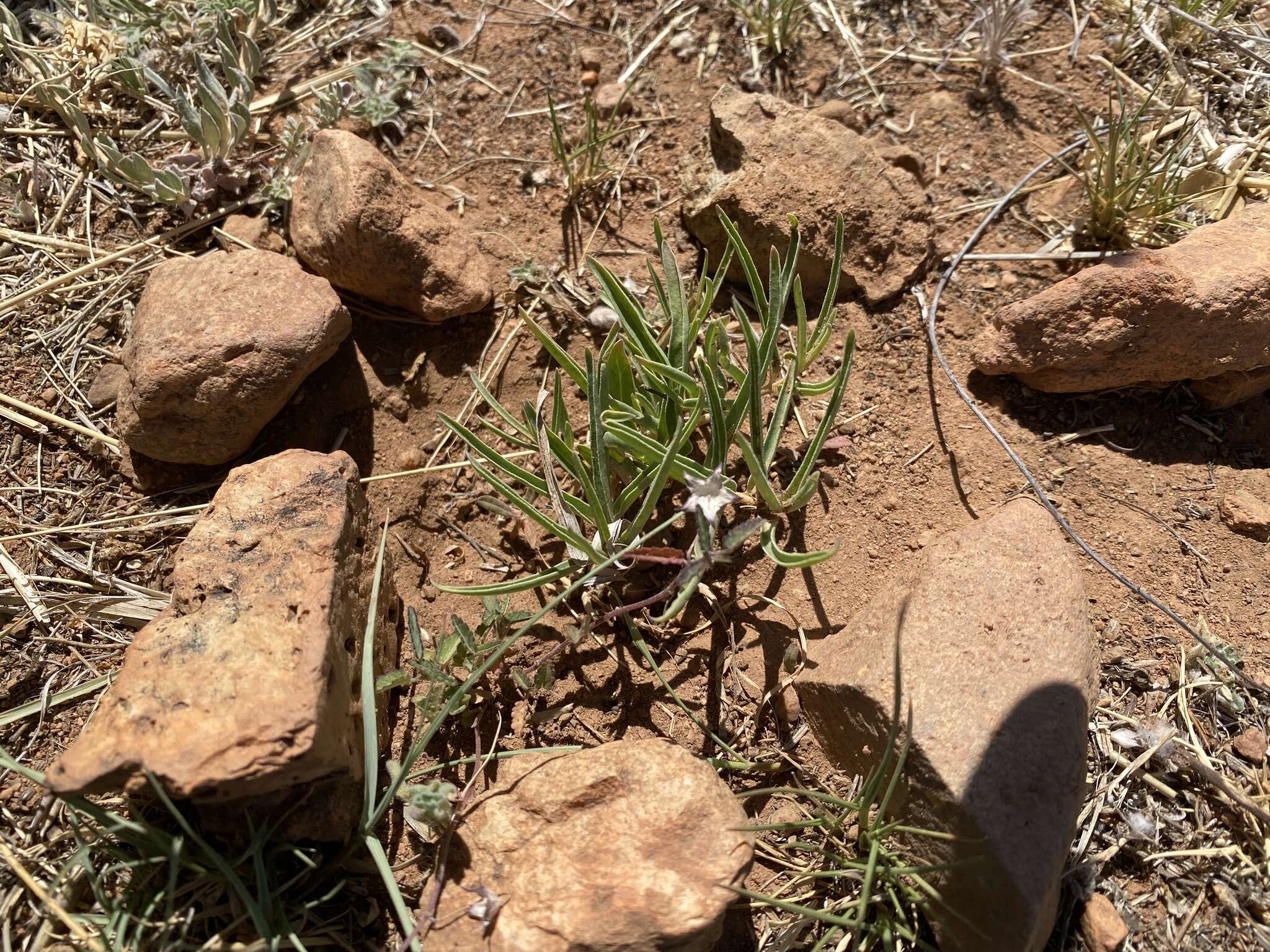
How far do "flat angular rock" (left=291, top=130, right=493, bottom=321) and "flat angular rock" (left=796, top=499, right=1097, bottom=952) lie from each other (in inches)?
49.2

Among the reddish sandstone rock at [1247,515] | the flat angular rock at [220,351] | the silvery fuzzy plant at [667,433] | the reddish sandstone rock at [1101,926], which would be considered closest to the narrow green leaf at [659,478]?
the silvery fuzzy plant at [667,433]

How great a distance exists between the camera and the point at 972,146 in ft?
8.02

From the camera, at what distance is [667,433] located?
1.95 metres

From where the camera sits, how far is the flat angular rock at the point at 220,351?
1954 mm

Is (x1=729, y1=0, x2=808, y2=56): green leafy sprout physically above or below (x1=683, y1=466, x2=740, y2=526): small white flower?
above

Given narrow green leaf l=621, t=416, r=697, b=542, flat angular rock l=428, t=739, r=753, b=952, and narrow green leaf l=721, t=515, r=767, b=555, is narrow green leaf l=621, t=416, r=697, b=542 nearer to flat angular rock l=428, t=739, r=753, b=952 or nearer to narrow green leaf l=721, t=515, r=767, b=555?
narrow green leaf l=721, t=515, r=767, b=555

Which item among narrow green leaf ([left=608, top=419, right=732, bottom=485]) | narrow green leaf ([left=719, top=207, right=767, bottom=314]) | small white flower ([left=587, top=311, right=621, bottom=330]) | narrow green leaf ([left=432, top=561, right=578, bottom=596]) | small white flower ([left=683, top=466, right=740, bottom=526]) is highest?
narrow green leaf ([left=719, top=207, right=767, bottom=314])

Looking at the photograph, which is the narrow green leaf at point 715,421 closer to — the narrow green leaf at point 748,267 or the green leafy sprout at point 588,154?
the narrow green leaf at point 748,267

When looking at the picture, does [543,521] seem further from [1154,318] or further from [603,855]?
[1154,318]

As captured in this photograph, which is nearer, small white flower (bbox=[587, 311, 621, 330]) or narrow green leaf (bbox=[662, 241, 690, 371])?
narrow green leaf (bbox=[662, 241, 690, 371])

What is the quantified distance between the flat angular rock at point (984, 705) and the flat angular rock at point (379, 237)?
4.10 ft

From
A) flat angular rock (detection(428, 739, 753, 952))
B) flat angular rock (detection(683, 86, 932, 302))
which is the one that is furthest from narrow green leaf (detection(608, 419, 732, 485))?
flat angular rock (detection(683, 86, 932, 302))

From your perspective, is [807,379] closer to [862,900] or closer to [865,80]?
[865,80]

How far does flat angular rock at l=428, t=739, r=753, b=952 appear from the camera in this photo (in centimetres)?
153
